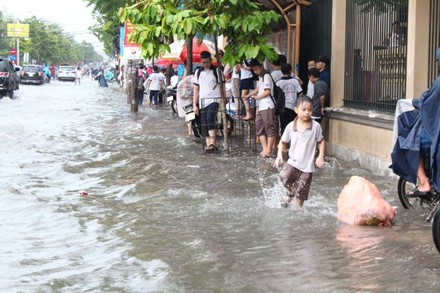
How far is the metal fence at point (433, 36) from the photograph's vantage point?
10.1 metres

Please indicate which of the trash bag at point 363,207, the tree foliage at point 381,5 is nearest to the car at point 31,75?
the tree foliage at point 381,5

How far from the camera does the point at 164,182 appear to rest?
420 inches

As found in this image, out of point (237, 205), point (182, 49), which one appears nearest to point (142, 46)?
point (237, 205)

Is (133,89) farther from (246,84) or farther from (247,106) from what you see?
(247,106)

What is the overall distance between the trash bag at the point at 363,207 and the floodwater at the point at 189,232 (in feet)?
0.43

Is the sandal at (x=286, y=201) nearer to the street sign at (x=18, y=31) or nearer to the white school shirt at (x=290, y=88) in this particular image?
the white school shirt at (x=290, y=88)

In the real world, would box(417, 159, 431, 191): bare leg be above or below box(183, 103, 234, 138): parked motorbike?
below

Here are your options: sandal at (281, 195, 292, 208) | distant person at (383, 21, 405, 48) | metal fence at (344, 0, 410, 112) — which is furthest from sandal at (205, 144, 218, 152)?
sandal at (281, 195, 292, 208)

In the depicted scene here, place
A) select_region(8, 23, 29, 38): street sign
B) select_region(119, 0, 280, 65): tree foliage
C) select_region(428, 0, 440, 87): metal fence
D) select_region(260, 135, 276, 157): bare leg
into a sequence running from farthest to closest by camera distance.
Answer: select_region(8, 23, 29, 38): street sign → select_region(260, 135, 276, 157): bare leg → select_region(119, 0, 280, 65): tree foliage → select_region(428, 0, 440, 87): metal fence

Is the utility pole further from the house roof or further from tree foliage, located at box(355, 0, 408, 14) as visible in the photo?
tree foliage, located at box(355, 0, 408, 14)

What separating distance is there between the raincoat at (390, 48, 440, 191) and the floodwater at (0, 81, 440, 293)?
64 centimetres

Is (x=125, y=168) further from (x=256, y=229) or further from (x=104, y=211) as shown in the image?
(x=256, y=229)

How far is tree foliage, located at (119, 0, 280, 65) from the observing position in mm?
12023

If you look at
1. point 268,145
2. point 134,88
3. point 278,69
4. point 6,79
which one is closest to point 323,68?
point 278,69
